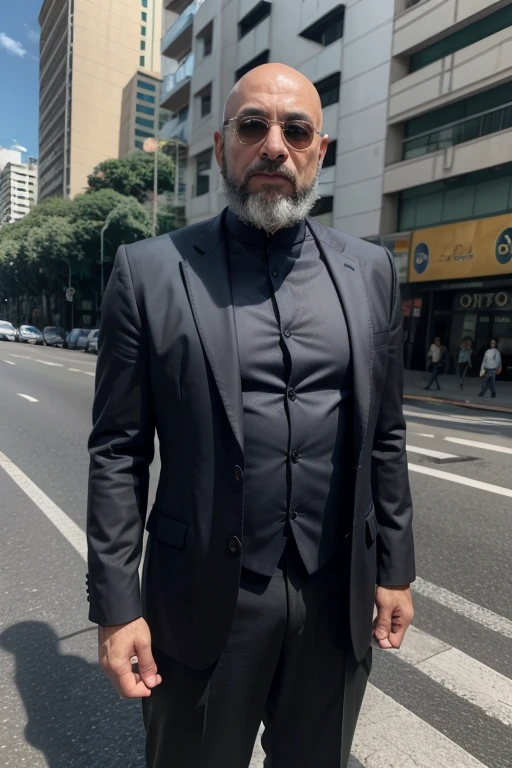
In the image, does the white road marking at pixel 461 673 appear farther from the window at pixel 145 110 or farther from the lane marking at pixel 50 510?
the window at pixel 145 110

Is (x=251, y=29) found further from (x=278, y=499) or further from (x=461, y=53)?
(x=278, y=499)

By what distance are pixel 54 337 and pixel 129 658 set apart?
140ft

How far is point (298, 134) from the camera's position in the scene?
155cm

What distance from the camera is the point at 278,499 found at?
4.71ft

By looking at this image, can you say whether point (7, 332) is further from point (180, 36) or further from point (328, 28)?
point (328, 28)

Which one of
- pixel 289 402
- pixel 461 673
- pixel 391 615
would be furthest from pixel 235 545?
pixel 461 673

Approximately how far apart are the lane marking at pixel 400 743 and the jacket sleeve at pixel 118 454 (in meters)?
1.42

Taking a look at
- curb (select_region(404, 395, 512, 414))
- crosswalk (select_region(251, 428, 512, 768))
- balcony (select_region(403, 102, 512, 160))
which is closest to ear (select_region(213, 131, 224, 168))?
crosswalk (select_region(251, 428, 512, 768))

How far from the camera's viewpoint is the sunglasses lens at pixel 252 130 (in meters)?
1.53

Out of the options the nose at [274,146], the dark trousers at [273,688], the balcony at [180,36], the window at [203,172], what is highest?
the balcony at [180,36]

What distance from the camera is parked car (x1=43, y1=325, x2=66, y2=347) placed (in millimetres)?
41344

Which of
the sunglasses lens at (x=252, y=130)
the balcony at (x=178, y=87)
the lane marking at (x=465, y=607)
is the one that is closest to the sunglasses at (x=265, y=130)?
the sunglasses lens at (x=252, y=130)

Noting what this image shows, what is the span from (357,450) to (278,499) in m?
0.25

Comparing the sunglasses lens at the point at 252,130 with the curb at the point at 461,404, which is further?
the curb at the point at 461,404
